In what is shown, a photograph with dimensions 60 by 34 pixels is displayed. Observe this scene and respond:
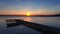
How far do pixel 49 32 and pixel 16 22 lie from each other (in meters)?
13.5

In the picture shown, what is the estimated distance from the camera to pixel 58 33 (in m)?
5.36

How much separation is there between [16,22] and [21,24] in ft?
4.66

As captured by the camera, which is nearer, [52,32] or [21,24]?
[52,32]

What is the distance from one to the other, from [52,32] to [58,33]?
29cm

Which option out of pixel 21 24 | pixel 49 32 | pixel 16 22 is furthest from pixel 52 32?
pixel 16 22

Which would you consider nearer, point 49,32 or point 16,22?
point 49,32

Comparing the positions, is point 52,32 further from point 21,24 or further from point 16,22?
point 16,22

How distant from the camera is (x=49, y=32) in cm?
540

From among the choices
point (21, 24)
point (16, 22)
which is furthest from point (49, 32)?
point (16, 22)

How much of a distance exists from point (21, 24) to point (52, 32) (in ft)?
40.5

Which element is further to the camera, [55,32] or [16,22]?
[16,22]

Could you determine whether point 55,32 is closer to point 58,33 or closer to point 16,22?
point 58,33

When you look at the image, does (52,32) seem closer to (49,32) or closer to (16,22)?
(49,32)

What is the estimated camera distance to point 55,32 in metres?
5.43
